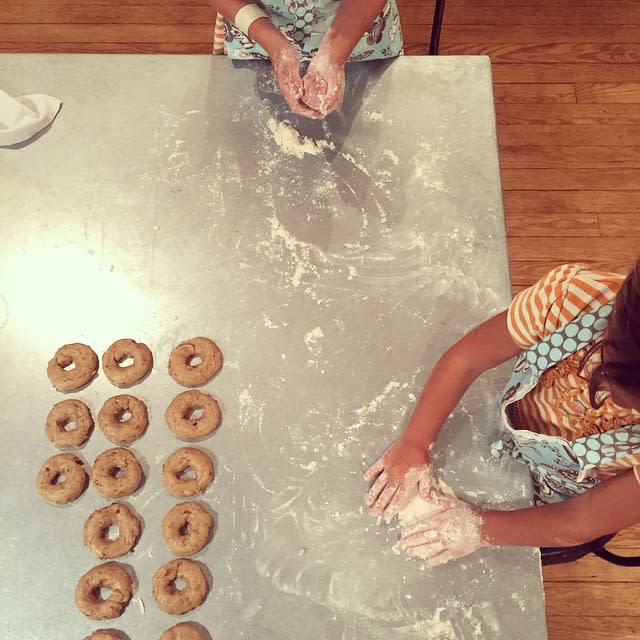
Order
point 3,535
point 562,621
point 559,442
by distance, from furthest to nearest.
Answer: point 562,621, point 3,535, point 559,442

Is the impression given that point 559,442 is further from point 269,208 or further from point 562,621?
point 562,621

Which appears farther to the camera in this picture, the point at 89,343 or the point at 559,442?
the point at 89,343

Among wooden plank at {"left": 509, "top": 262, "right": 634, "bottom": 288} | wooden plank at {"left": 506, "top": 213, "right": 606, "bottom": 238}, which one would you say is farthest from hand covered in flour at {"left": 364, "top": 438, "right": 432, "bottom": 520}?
wooden plank at {"left": 506, "top": 213, "right": 606, "bottom": 238}

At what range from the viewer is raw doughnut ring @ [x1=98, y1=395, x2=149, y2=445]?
1.24 meters

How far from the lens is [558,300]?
1064mm

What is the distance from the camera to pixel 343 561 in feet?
3.79

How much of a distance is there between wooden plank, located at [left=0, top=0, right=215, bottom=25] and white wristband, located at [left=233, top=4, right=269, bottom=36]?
53.3 inches

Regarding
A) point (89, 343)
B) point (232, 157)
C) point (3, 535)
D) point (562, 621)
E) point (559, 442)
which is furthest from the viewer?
point (562, 621)

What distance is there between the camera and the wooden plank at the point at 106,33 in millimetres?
2621

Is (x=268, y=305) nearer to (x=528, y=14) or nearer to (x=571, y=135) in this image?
(x=571, y=135)

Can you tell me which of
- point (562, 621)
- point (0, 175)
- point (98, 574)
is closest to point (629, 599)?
point (562, 621)

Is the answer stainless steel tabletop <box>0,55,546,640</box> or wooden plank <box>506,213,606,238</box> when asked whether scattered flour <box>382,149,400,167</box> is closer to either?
stainless steel tabletop <box>0,55,546,640</box>

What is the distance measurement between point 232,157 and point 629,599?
164cm

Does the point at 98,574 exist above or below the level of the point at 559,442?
below
